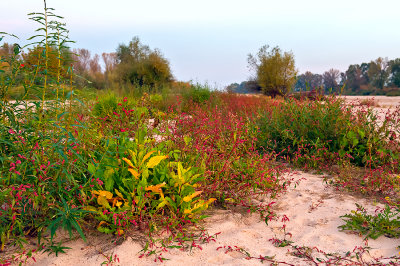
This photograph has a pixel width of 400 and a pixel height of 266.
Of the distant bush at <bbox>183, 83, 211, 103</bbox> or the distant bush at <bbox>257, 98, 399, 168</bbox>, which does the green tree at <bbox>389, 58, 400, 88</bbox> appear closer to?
the distant bush at <bbox>183, 83, 211, 103</bbox>

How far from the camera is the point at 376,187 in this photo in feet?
13.3

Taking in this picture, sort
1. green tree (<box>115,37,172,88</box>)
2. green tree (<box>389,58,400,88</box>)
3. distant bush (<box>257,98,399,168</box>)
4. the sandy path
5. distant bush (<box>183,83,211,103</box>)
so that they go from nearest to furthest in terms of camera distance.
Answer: the sandy path, distant bush (<box>257,98,399,168</box>), distant bush (<box>183,83,211,103</box>), green tree (<box>115,37,172,88</box>), green tree (<box>389,58,400,88</box>)

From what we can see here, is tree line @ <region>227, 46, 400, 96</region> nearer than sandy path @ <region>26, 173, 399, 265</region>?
No

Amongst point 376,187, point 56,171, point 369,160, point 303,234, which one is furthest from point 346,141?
point 56,171

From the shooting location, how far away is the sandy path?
2.47 metres

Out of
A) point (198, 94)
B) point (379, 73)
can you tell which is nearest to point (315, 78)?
point (379, 73)

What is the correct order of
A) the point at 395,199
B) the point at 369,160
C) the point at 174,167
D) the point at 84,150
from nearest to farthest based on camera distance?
the point at 84,150 → the point at 174,167 → the point at 395,199 → the point at 369,160

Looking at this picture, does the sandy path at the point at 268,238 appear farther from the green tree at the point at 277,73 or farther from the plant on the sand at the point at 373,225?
the green tree at the point at 277,73

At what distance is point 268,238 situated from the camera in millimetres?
2902

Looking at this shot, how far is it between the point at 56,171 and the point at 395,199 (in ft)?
12.4

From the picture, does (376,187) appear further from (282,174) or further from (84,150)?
(84,150)

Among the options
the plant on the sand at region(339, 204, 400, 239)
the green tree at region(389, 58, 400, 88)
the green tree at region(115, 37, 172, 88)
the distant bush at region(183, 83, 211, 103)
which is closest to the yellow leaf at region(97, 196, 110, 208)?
the plant on the sand at region(339, 204, 400, 239)

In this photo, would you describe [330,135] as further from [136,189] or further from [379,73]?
[379,73]

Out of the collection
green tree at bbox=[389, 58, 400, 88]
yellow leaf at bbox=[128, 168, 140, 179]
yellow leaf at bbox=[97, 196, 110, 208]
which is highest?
green tree at bbox=[389, 58, 400, 88]
